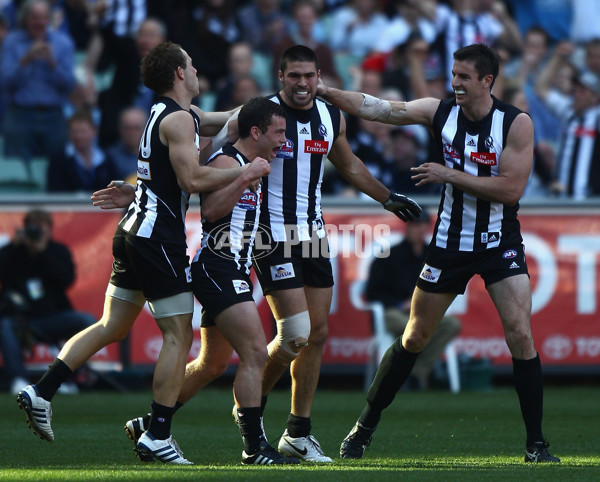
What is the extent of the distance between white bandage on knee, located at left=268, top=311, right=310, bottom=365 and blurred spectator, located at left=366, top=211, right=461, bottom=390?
4715 millimetres

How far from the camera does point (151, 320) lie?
39.0 ft

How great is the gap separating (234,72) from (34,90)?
2478 mm

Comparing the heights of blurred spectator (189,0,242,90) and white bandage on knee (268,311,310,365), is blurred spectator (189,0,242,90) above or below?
above

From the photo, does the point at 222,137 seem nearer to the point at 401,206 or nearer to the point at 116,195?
the point at 116,195

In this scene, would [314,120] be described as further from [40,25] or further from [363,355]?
[40,25]

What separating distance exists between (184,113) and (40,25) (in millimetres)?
7693

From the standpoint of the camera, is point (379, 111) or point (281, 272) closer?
point (281, 272)

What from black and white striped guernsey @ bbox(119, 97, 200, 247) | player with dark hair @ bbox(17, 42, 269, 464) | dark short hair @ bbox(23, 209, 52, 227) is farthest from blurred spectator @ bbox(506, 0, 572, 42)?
black and white striped guernsey @ bbox(119, 97, 200, 247)

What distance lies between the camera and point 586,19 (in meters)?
16.2

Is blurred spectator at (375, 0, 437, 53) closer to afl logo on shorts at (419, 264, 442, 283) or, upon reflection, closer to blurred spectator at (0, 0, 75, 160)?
blurred spectator at (0, 0, 75, 160)

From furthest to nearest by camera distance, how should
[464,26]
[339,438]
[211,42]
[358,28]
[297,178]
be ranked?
[358,28] < [211,42] < [464,26] < [339,438] < [297,178]

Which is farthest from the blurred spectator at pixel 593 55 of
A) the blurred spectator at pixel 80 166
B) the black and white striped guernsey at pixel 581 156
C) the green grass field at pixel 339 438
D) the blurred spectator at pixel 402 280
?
the blurred spectator at pixel 80 166

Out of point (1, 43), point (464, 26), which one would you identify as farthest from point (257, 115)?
point (1, 43)

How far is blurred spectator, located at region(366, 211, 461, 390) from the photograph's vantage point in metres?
11.8
